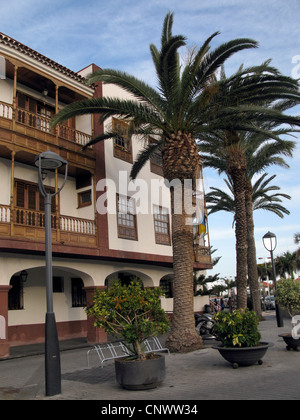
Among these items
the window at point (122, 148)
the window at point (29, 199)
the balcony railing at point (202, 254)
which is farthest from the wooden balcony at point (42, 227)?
the balcony railing at point (202, 254)

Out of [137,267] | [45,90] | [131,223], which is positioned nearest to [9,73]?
[45,90]

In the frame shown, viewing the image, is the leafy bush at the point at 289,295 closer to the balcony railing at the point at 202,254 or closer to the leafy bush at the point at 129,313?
the leafy bush at the point at 129,313

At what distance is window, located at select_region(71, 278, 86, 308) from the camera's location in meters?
18.5

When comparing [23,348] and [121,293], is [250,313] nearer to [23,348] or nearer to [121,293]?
[121,293]

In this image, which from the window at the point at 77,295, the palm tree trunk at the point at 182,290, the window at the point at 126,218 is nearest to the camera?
the palm tree trunk at the point at 182,290

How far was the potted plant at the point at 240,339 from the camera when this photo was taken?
29.0 feet

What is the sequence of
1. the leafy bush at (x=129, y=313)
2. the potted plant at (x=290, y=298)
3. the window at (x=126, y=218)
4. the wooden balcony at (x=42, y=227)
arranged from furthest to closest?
the window at (x=126, y=218), the wooden balcony at (x=42, y=227), the potted plant at (x=290, y=298), the leafy bush at (x=129, y=313)

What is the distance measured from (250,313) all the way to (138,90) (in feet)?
26.1

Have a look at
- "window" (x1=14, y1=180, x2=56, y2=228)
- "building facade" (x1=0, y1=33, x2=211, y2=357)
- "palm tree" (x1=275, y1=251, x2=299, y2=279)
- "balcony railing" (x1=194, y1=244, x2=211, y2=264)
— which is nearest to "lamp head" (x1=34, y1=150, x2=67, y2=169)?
"building facade" (x1=0, y1=33, x2=211, y2=357)

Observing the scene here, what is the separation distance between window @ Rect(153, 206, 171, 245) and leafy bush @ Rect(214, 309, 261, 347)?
1134cm

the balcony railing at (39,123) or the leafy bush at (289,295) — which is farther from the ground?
the balcony railing at (39,123)

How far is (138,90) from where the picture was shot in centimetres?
1335

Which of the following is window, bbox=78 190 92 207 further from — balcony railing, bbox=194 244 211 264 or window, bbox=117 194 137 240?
balcony railing, bbox=194 244 211 264

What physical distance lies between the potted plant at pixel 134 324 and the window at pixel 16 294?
8.95 m
